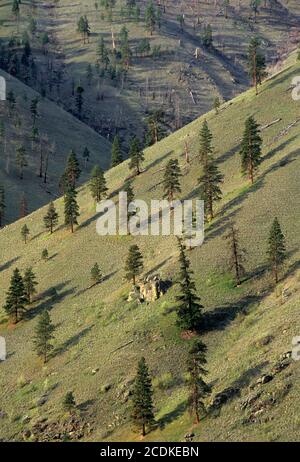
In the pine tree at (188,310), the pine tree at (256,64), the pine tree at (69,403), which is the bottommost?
the pine tree at (69,403)

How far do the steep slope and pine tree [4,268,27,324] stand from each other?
47371 mm

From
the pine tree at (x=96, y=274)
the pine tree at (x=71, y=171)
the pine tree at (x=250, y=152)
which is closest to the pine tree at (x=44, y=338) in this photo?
the pine tree at (x=96, y=274)

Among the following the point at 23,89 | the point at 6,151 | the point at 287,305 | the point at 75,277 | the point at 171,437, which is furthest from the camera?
the point at 23,89

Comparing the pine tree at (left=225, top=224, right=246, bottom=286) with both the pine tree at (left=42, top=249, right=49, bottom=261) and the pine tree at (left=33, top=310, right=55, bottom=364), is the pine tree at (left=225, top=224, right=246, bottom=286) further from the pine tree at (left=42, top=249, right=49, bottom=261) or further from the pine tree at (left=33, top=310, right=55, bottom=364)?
the pine tree at (left=42, top=249, right=49, bottom=261)

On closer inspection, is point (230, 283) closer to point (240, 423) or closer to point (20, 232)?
point (240, 423)

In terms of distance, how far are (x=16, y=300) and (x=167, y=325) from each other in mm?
22455

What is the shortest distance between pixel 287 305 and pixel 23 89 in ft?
516

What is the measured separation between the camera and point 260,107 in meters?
114

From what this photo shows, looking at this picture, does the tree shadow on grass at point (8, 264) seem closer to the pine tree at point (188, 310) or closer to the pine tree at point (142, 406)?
the pine tree at point (188, 310)

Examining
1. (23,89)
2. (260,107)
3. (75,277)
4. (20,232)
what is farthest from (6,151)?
(75,277)

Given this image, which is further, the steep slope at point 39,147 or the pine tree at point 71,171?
the steep slope at point 39,147

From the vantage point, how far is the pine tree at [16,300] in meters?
73.8

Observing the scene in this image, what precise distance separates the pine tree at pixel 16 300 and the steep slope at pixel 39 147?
47371 mm

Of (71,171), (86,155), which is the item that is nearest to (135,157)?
(71,171)
